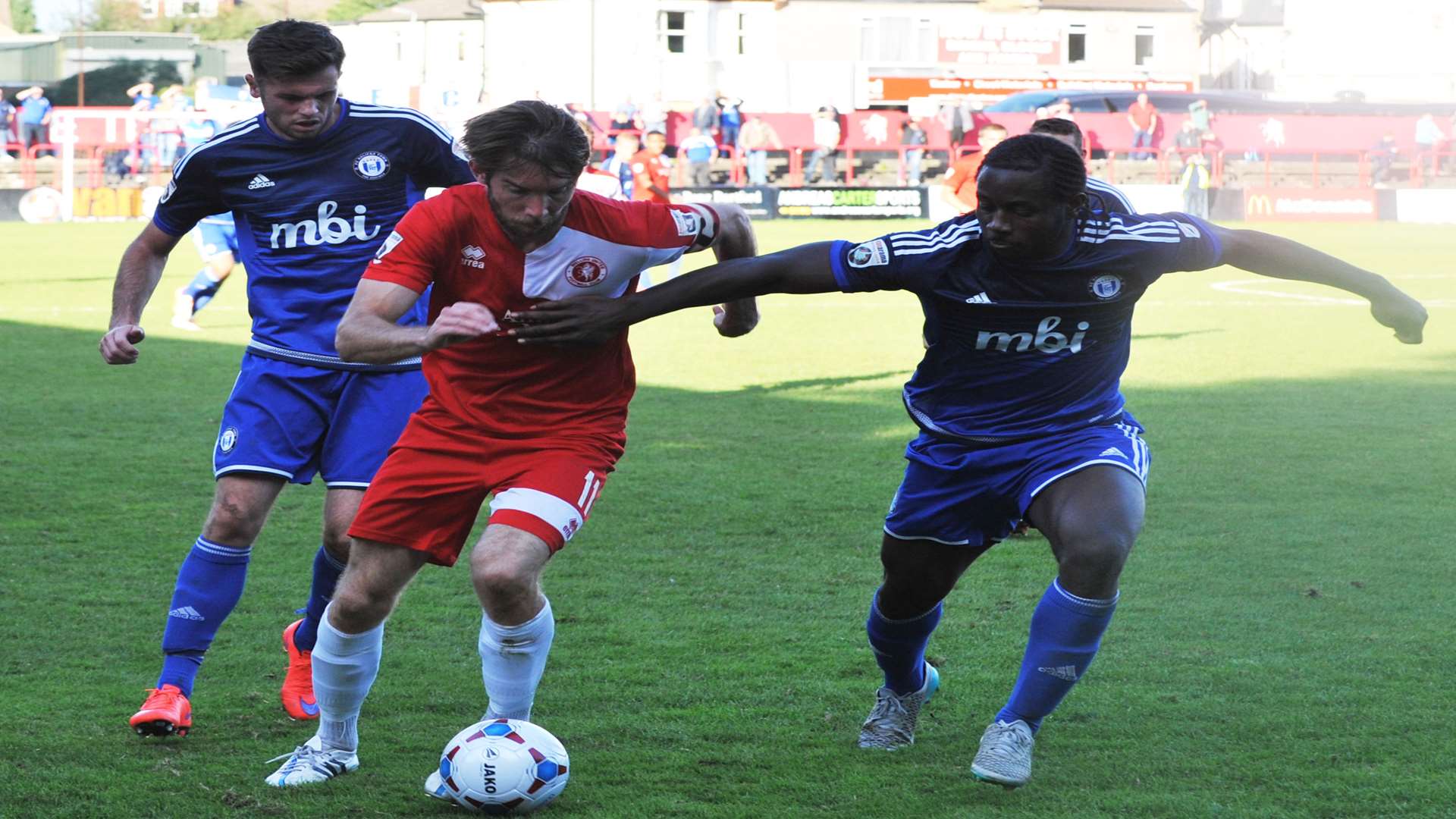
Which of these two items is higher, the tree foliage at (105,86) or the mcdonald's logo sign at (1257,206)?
the tree foliage at (105,86)

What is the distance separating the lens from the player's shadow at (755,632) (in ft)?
15.2

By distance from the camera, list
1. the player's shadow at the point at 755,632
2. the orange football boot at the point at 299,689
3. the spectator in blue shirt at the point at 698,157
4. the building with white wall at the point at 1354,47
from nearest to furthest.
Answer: the player's shadow at the point at 755,632 → the orange football boot at the point at 299,689 → the spectator in blue shirt at the point at 698,157 → the building with white wall at the point at 1354,47

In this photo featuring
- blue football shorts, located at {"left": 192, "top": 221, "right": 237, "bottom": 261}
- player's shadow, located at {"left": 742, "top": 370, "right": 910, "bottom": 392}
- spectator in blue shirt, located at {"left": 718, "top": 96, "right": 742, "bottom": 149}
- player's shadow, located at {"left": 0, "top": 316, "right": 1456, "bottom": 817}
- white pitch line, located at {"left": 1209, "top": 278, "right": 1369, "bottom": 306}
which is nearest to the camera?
player's shadow, located at {"left": 0, "top": 316, "right": 1456, "bottom": 817}

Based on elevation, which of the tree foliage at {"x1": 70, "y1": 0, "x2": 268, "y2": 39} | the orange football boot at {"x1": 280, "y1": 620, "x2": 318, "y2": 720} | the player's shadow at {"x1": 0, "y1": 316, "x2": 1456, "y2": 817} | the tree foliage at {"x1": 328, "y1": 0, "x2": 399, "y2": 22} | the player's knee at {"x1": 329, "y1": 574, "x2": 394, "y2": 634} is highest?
the tree foliage at {"x1": 328, "y1": 0, "x2": 399, "y2": 22}

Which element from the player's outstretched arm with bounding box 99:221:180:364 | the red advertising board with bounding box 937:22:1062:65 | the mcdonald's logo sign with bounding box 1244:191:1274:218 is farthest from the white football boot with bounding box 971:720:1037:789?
the red advertising board with bounding box 937:22:1062:65

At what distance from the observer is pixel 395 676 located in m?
5.64

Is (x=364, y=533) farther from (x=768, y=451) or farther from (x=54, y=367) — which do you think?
(x=54, y=367)

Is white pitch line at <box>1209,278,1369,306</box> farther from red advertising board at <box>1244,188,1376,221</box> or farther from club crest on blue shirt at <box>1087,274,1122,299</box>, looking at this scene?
club crest on blue shirt at <box>1087,274,1122,299</box>

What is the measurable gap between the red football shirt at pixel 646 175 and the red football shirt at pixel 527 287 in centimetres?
1215

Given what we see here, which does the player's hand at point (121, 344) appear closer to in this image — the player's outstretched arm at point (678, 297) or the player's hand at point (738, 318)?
the player's outstretched arm at point (678, 297)

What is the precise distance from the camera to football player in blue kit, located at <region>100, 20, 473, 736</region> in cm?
511

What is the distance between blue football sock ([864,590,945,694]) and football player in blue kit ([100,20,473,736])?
5.22 feet

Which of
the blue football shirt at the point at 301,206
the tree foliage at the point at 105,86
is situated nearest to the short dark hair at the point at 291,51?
the blue football shirt at the point at 301,206

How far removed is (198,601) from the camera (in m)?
5.13
